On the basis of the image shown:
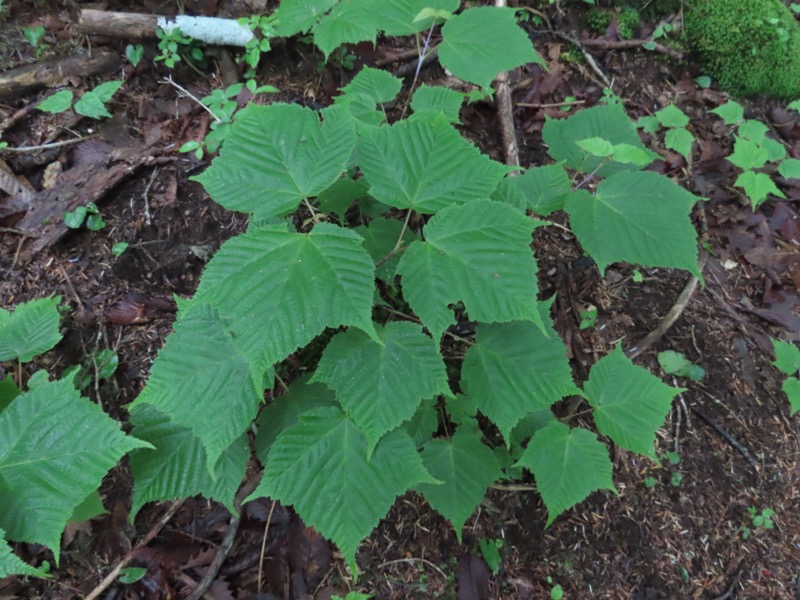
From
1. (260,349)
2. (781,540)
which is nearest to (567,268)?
(781,540)

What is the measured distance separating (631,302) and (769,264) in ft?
4.32

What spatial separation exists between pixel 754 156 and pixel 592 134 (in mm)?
1838

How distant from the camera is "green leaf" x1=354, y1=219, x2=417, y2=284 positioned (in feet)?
7.32

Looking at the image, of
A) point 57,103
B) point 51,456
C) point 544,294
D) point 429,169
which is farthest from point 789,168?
point 57,103

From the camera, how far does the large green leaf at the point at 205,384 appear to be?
1908 mm

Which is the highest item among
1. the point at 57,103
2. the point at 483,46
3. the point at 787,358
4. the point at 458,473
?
the point at 483,46

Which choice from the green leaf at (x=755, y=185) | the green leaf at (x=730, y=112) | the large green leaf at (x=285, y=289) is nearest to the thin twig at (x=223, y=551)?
the large green leaf at (x=285, y=289)

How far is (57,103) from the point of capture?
331 centimetres

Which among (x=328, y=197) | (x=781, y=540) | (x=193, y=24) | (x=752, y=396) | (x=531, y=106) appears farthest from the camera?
(x=531, y=106)

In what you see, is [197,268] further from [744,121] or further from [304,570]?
[744,121]

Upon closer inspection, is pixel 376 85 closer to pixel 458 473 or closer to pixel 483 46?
pixel 483 46

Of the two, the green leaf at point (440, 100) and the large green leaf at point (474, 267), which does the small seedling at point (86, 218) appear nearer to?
the green leaf at point (440, 100)

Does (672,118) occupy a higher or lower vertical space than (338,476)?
higher

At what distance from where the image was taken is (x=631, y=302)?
3.34 meters
